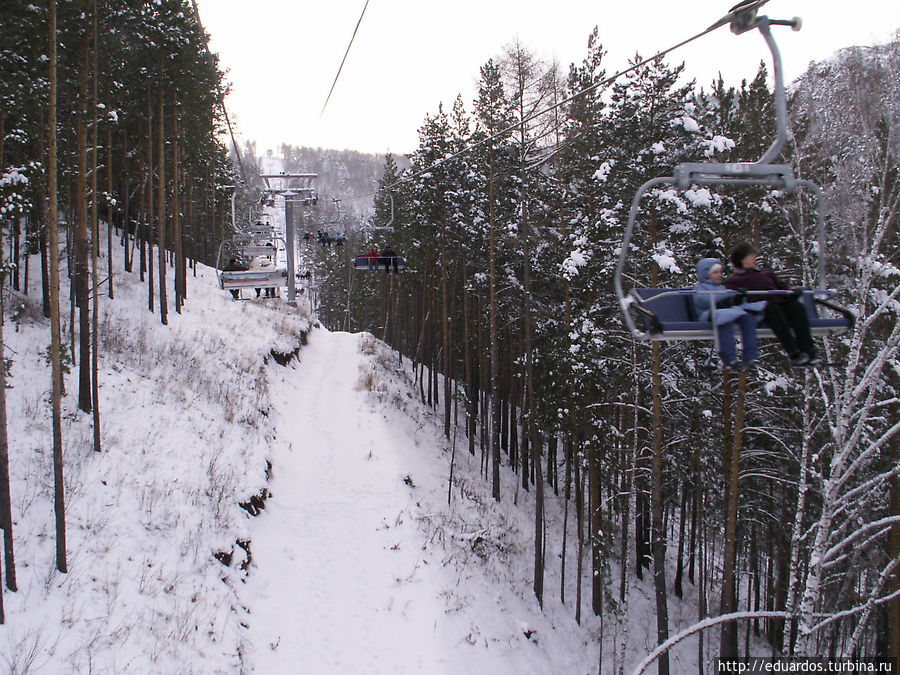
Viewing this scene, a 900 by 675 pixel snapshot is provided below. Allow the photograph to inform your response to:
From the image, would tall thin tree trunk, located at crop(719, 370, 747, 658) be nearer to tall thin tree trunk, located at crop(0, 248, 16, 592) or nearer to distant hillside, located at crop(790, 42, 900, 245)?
distant hillside, located at crop(790, 42, 900, 245)

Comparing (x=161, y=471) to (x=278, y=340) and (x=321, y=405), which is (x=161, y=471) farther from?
(x=278, y=340)

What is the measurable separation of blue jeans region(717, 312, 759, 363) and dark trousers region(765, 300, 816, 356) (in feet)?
1.11

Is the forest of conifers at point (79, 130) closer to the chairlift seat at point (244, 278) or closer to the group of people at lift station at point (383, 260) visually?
the chairlift seat at point (244, 278)

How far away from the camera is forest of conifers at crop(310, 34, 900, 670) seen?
1041 centimetres

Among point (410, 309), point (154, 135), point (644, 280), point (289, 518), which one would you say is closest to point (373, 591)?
point (289, 518)

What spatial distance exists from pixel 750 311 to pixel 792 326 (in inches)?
23.5

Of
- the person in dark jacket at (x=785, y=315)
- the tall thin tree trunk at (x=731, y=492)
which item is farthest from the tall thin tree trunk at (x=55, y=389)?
the tall thin tree trunk at (x=731, y=492)

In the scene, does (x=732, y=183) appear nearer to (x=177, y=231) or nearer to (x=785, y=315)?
(x=785, y=315)

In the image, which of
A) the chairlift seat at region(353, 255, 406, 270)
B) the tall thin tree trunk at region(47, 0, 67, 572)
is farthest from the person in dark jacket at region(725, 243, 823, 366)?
the chairlift seat at region(353, 255, 406, 270)

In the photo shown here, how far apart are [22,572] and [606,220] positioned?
13.5 meters

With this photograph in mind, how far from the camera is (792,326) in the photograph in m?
6.25

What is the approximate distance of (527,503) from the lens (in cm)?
2362

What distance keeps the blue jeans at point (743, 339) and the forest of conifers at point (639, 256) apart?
4126 millimetres

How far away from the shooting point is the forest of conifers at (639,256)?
10461mm
